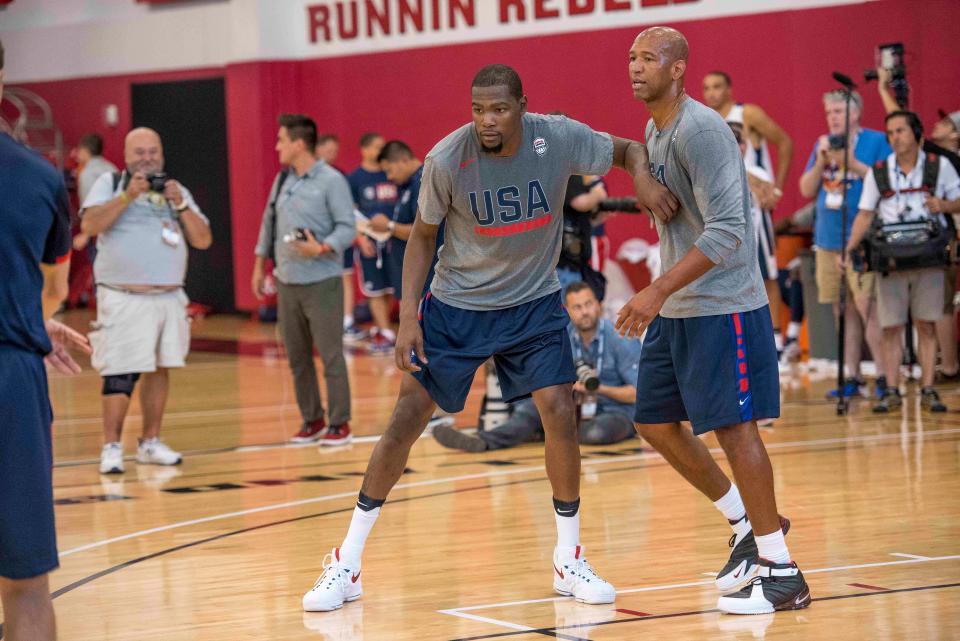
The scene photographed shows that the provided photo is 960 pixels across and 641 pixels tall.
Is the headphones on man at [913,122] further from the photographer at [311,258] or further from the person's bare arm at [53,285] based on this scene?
the person's bare arm at [53,285]

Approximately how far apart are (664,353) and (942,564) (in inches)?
57.8

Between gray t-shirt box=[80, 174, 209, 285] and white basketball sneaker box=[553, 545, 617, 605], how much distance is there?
13.1 feet

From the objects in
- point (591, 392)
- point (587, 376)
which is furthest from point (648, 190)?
point (591, 392)

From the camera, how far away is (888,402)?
391 inches

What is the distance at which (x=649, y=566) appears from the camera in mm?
5918

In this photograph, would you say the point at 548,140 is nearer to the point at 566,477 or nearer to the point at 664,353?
the point at 664,353

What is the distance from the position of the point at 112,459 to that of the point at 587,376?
284 centimetres

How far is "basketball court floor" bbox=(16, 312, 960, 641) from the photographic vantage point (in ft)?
16.9

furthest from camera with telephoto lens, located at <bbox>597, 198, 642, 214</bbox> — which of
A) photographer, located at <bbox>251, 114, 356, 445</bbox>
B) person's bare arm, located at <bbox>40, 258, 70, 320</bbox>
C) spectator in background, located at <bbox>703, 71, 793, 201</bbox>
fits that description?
person's bare arm, located at <bbox>40, 258, 70, 320</bbox>

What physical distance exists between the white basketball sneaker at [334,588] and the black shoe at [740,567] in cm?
134

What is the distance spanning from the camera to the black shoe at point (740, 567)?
17.7 feet

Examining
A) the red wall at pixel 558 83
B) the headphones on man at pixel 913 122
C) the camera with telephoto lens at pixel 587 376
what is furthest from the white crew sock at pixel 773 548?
the red wall at pixel 558 83

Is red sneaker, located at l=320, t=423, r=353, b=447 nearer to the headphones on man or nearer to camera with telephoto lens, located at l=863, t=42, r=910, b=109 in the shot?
the headphones on man

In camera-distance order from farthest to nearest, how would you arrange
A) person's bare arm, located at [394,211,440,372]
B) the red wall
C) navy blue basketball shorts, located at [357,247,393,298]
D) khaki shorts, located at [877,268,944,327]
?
navy blue basketball shorts, located at [357,247,393,298]
the red wall
khaki shorts, located at [877,268,944,327]
person's bare arm, located at [394,211,440,372]
